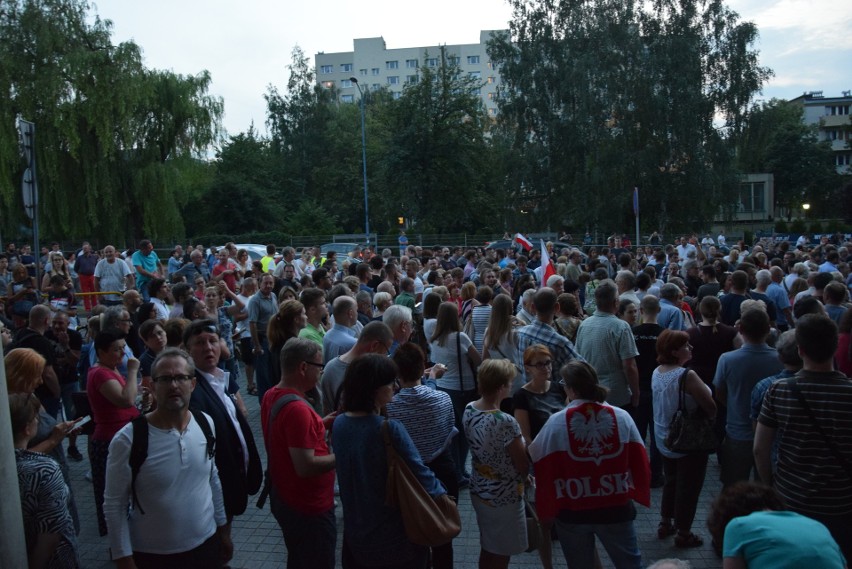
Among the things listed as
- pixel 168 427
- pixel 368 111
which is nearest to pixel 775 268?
pixel 168 427

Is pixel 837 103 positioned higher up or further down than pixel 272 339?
higher up

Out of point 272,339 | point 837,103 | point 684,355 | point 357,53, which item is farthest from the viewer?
point 357,53

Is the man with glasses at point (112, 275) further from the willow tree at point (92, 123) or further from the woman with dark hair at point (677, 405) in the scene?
the willow tree at point (92, 123)

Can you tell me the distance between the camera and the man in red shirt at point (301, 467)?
3582 mm

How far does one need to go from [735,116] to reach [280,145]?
43.7 metres

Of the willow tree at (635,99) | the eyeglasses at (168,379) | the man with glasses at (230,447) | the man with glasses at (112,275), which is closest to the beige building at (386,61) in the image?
the willow tree at (635,99)

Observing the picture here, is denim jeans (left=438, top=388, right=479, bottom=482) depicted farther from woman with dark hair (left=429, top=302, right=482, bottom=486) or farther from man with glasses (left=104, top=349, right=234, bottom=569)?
man with glasses (left=104, top=349, right=234, bottom=569)

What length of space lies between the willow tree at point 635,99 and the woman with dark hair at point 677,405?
109 ft

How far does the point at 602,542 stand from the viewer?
3.77m

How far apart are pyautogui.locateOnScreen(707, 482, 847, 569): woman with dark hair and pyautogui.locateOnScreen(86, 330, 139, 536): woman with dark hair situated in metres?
4.01

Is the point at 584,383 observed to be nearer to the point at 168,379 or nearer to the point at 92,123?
the point at 168,379

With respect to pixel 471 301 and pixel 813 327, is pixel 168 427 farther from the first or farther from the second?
pixel 471 301

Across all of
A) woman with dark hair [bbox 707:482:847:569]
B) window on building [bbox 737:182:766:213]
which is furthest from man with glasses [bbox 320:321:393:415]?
window on building [bbox 737:182:766:213]

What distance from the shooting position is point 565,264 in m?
13.2
